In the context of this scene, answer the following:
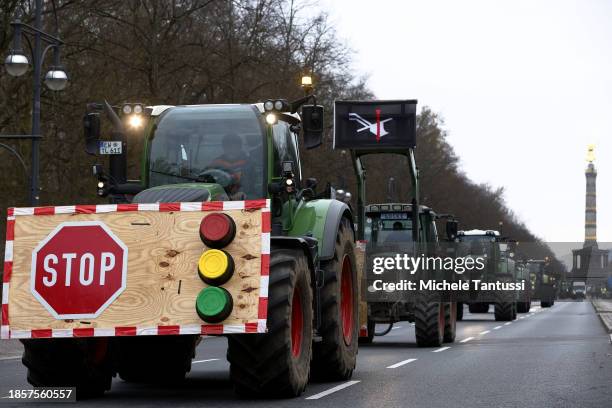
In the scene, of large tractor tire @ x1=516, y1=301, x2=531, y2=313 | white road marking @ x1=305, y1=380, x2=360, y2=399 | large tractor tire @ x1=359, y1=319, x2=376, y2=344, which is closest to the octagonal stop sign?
white road marking @ x1=305, y1=380, x2=360, y2=399

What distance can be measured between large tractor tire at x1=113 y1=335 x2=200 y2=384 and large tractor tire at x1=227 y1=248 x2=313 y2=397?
236 centimetres

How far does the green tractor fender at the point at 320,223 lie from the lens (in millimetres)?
13164

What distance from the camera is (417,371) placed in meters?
15.9

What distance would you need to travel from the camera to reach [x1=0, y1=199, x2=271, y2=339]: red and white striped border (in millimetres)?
10344

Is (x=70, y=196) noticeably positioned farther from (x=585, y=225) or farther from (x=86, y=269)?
(x=585, y=225)

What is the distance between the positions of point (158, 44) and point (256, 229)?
29446mm

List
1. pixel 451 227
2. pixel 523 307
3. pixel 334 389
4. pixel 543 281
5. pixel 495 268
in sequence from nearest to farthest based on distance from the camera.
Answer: pixel 334 389
pixel 451 227
pixel 495 268
pixel 523 307
pixel 543 281

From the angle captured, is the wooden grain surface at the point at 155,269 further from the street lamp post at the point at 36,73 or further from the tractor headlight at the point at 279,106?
the street lamp post at the point at 36,73

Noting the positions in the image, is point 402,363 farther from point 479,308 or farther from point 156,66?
point 479,308

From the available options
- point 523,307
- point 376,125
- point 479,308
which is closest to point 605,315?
point 479,308

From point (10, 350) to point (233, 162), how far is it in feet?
35.9

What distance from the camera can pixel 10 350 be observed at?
2255 centimetres

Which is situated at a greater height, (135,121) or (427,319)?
(135,121)

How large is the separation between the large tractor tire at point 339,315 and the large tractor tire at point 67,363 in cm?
244
